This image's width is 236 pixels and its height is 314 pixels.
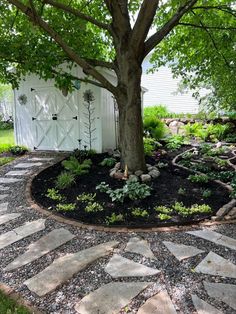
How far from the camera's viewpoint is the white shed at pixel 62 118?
7.77 m

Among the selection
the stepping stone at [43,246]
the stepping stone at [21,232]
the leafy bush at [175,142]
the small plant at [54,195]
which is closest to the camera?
the stepping stone at [43,246]

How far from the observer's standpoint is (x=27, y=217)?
13.6 feet

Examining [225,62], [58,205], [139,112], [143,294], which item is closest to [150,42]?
[139,112]

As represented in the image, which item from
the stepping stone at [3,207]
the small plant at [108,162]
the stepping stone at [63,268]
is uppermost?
the small plant at [108,162]

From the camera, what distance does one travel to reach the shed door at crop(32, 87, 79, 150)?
8094 millimetres

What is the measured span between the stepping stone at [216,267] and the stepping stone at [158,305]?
21.7 inches

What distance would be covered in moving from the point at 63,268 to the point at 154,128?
808 cm

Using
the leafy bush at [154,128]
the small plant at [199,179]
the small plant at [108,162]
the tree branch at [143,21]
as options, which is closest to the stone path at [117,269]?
the small plant at [199,179]

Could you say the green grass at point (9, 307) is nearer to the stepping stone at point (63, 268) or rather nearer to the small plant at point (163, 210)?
the stepping stone at point (63, 268)

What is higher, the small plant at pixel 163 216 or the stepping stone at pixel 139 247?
the small plant at pixel 163 216

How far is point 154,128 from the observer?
10.4m

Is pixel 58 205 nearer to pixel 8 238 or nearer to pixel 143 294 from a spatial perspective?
pixel 8 238

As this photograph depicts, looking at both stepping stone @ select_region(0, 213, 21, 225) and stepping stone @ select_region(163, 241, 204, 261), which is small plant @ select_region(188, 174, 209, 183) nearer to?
stepping stone @ select_region(163, 241, 204, 261)

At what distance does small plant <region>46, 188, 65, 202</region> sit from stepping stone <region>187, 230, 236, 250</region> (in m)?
2.21
